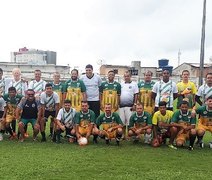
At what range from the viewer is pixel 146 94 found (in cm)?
817

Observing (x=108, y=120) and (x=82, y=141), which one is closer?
(x=82, y=141)

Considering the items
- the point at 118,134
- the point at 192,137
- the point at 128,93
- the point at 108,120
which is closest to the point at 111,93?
the point at 128,93

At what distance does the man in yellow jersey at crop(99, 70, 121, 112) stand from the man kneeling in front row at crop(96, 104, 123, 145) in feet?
1.19

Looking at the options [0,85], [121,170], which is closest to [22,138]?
[0,85]

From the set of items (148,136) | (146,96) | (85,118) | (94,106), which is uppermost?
(146,96)

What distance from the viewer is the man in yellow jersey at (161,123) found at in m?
7.55

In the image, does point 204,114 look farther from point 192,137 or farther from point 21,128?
point 21,128

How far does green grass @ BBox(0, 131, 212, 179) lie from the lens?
5.31 m

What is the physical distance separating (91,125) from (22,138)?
1500mm

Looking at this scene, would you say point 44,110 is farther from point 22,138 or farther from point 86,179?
point 86,179

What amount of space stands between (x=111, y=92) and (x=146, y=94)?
0.76 meters

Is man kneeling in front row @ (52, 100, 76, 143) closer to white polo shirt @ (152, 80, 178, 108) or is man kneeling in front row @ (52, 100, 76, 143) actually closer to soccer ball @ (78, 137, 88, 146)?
soccer ball @ (78, 137, 88, 146)

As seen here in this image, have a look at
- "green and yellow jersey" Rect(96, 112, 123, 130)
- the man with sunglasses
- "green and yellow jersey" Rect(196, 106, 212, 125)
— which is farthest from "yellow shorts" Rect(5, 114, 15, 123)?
"green and yellow jersey" Rect(196, 106, 212, 125)

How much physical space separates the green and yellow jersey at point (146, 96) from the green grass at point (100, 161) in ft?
3.29
